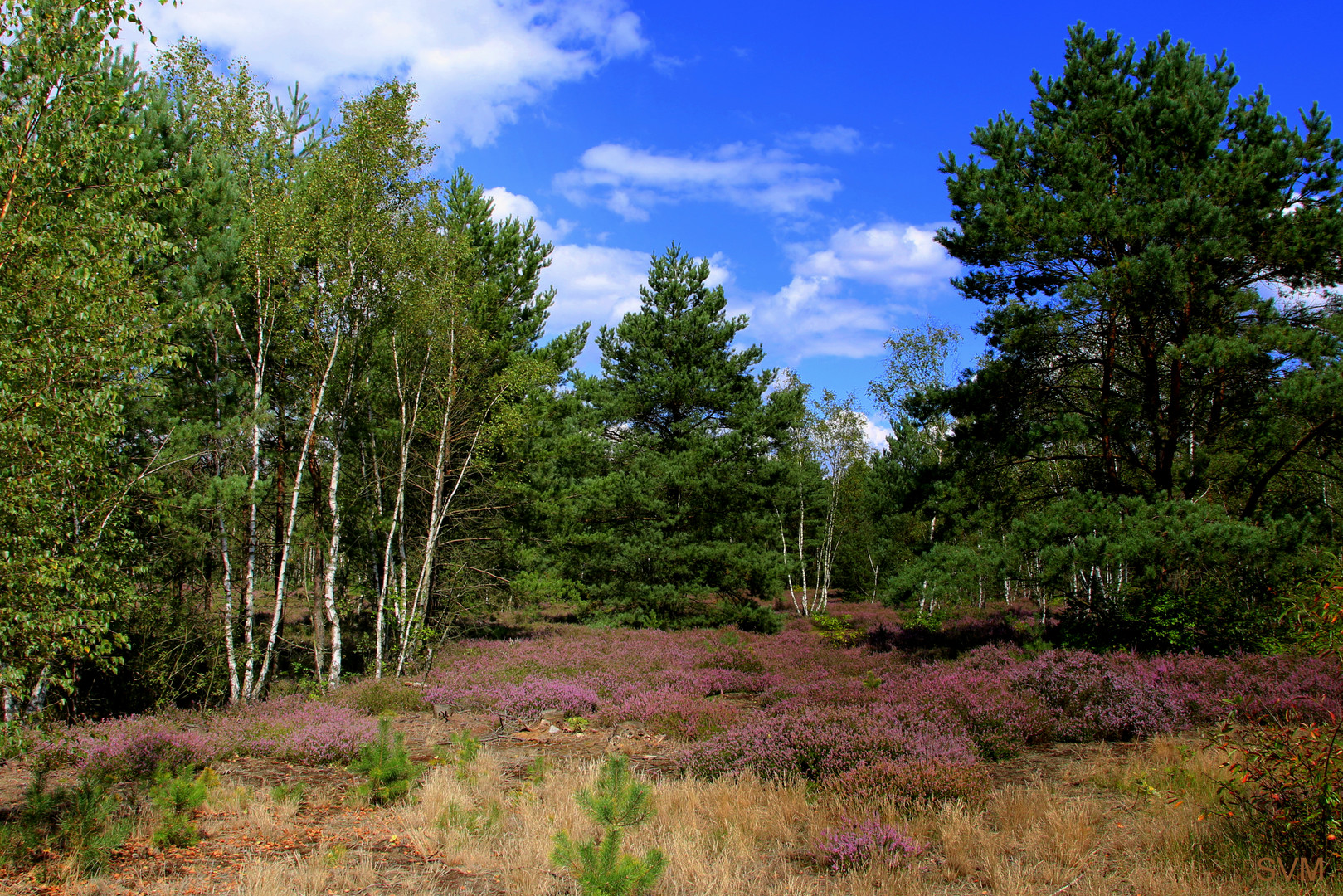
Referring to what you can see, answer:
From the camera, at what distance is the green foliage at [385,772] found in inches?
271

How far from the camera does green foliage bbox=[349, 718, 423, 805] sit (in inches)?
271

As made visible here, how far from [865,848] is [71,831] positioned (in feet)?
19.5

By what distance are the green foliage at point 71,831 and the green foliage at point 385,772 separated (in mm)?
1948

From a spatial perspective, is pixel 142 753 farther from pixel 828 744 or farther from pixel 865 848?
pixel 865 848

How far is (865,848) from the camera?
5.16m

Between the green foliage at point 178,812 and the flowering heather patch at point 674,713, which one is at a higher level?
the green foliage at point 178,812

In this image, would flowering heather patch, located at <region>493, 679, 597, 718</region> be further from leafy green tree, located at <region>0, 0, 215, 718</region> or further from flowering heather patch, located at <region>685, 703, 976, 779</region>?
leafy green tree, located at <region>0, 0, 215, 718</region>

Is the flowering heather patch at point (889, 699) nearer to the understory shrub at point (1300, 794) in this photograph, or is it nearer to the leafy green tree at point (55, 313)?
the understory shrub at point (1300, 794)

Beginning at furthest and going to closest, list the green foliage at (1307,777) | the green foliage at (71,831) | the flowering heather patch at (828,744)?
1. the flowering heather patch at (828,744)
2. the green foliage at (71,831)
3. the green foliage at (1307,777)

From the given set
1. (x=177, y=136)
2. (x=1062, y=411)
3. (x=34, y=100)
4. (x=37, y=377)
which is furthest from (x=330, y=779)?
(x=1062, y=411)

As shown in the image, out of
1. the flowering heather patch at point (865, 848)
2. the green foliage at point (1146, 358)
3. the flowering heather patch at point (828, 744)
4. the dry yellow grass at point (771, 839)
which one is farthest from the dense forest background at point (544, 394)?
the flowering heather patch at point (865, 848)

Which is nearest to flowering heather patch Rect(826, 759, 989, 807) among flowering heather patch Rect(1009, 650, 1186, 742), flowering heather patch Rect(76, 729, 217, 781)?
flowering heather patch Rect(1009, 650, 1186, 742)

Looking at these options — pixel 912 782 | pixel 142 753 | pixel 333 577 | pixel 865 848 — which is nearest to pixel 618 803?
pixel 865 848

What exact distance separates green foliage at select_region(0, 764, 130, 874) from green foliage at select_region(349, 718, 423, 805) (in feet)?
6.39
